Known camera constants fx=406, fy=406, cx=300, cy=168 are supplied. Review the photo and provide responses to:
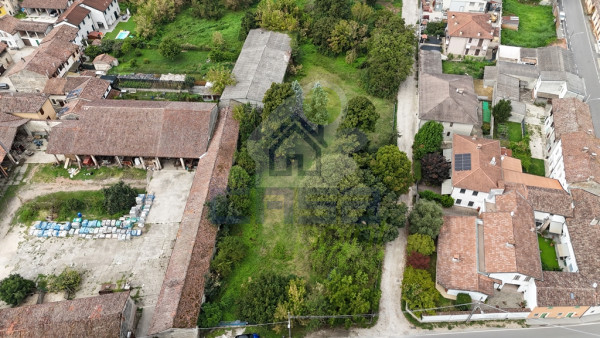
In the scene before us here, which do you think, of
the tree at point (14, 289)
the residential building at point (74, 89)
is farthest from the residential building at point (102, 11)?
the tree at point (14, 289)

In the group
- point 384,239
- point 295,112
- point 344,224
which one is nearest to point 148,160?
point 295,112

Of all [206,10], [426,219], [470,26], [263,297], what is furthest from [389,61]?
[206,10]

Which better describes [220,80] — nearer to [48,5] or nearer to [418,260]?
[418,260]

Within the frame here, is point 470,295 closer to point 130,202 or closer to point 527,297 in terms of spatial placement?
point 527,297

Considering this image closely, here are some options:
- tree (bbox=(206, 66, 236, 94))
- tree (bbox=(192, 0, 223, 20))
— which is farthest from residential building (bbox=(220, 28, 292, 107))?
tree (bbox=(192, 0, 223, 20))

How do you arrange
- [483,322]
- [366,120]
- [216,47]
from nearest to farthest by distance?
1. [483,322]
2. [366,120]
3. [216,47]

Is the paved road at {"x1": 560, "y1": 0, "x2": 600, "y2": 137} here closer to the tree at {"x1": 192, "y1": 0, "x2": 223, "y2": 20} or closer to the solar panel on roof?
the solar panel on roof

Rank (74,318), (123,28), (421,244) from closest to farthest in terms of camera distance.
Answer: (74,318), (421,244), (123,28)
